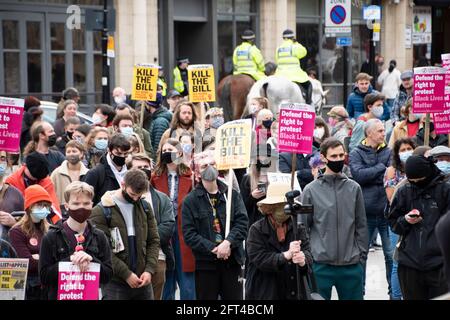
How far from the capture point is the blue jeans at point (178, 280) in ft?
32.7

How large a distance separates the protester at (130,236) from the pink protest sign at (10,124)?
1.40 meters

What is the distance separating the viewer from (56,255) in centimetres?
754

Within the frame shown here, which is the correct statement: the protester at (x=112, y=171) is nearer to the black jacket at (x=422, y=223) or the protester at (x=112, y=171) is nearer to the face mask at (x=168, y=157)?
the face mask at (x=168, y=157)

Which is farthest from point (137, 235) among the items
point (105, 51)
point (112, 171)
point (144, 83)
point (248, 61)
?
point (105, 51)

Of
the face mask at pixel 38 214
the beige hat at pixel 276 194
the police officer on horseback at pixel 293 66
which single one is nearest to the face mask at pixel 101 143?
the face mask at pixel 38 214

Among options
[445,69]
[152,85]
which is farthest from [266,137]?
[152,85]

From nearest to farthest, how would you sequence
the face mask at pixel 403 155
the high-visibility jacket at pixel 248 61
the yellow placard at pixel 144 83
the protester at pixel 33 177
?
the protester at pixel 33 177 → the face mask at pixel 403 155 → the yellow placard at pixel 144 83 → the high-visibility jacket at pixel 248 61

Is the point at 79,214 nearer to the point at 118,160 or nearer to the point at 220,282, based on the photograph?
the point at 220,282

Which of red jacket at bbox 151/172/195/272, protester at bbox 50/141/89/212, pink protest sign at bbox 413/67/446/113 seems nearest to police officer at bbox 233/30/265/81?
pink protest sign at bbox 413/67/446/113

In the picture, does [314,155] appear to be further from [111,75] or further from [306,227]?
[111,75]

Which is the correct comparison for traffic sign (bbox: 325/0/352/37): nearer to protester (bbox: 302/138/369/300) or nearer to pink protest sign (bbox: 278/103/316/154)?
pink protest sign (bbox: 278/103/316/154)

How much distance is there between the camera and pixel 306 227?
9.00m

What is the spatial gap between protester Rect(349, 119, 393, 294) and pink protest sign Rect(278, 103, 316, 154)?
1.54 m

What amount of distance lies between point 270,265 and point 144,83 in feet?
24.0
